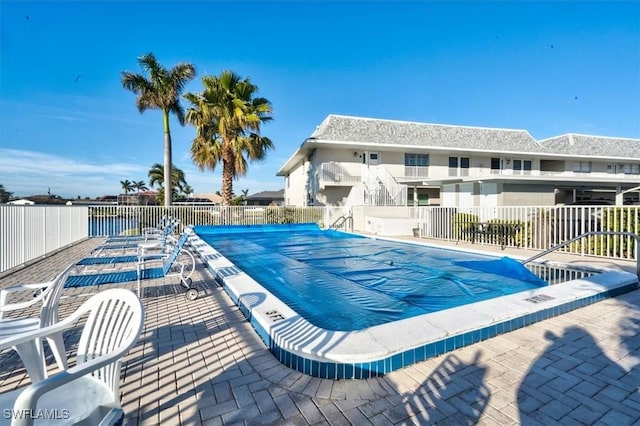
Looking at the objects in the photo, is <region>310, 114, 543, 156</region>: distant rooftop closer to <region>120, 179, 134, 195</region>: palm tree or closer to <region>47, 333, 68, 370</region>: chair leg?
<region>47, 333, 68, 370</region>: chair leg

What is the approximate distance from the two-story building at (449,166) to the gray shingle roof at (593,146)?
103mm

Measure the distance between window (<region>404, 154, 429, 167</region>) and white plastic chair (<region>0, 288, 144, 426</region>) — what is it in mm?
23891

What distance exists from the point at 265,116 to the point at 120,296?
705 inches

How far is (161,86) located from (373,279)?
1628cm

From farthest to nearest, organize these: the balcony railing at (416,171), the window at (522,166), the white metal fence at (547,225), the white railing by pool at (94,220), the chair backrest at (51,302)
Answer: the window at (522,166) < the balcony railing at (416,171) < the white metal fence at (547,225) < the white railing by pool at (94,220) < the chair backrest at (51,302)

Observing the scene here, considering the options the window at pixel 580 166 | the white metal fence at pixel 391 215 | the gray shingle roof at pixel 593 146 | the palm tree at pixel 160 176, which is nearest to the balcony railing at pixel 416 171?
the white metal fence at pixel 391 215

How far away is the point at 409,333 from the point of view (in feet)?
10.5

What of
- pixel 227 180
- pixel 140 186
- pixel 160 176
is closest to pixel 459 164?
pixel 227 180

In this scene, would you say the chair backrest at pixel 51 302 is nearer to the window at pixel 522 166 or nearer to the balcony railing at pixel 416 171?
the balcony railing at pixel 416 171

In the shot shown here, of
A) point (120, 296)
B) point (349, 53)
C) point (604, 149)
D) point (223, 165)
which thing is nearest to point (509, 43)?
point (349, 53)

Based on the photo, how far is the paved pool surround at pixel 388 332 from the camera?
2814 millimetres

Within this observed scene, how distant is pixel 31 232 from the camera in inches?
317

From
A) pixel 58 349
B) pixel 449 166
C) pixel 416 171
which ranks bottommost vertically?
pixel 58 349

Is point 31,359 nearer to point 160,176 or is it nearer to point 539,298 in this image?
point 539,298
